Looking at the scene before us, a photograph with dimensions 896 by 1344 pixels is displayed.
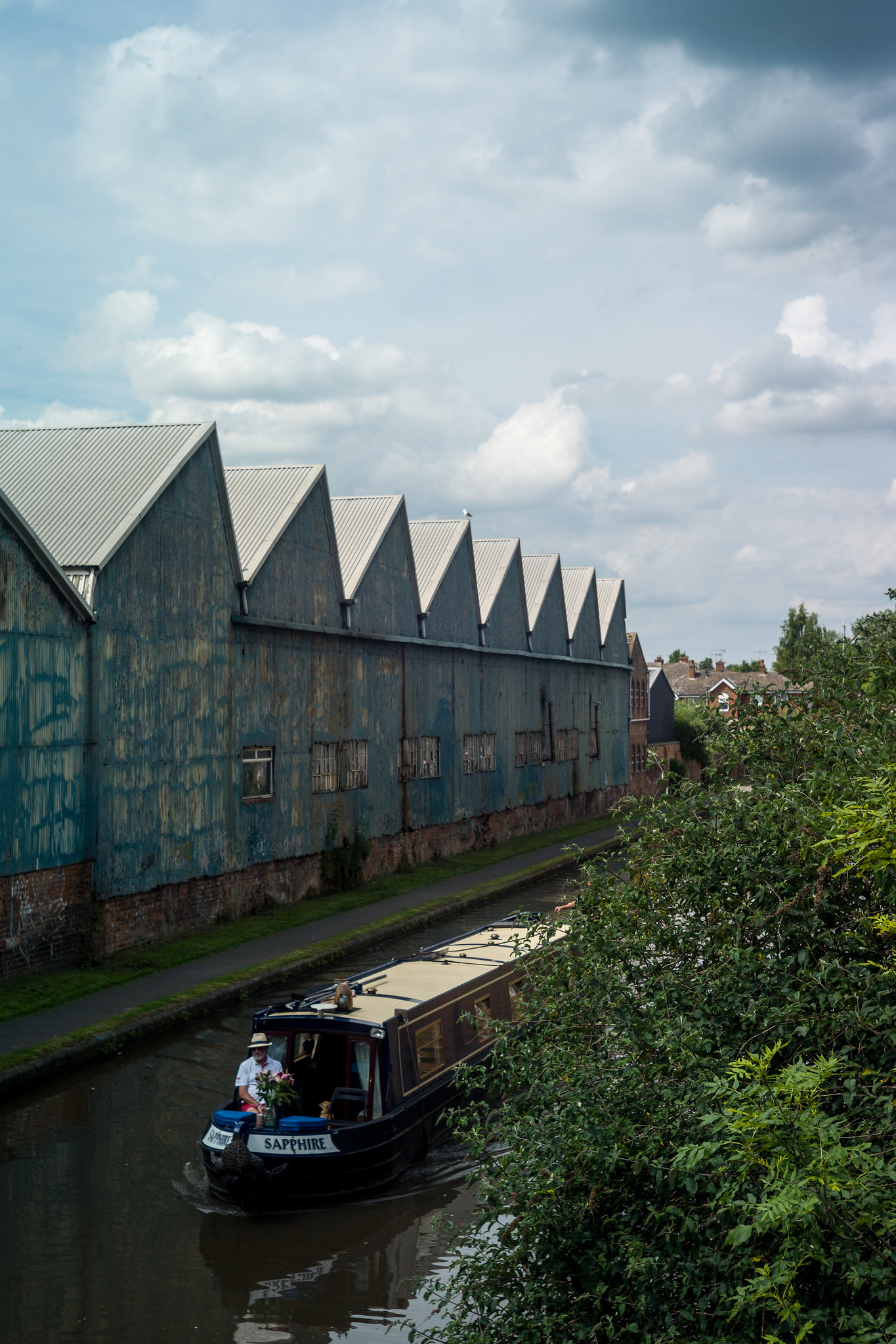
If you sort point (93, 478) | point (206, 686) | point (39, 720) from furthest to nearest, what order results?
point (206, 686) → point (93, 478) → point (39, 720)

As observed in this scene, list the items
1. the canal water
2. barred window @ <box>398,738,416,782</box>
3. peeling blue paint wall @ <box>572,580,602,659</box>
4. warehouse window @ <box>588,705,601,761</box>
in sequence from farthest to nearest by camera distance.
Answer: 1. warehouse window @ <box>588,705,601,761</box>
2. peeling blue paint wall @ <box>572,580,602,659</box>
3. barred window @ <box>398,738,416,782</box>
4. the canal water

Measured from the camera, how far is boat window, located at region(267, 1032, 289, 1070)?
11.4 metres

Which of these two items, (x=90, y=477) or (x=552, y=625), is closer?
(x=90, y=477)

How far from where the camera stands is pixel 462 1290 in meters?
5.54

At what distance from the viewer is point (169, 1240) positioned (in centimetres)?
981

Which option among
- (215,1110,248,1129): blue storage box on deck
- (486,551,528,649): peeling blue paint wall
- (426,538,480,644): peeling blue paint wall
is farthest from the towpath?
(486,551,528,649): peeling blue paint wall

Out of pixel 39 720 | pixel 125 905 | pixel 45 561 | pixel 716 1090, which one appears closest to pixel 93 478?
pixel 45 561

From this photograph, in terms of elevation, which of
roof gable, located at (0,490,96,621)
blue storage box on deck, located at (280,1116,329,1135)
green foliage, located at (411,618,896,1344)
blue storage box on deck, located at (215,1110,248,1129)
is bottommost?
blue storage box on deck, located at (280,1116,329,1135)

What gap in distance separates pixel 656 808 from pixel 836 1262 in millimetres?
2541

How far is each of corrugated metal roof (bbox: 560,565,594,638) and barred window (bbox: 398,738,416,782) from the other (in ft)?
55.4

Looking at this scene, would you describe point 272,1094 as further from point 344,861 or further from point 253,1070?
point 344,861

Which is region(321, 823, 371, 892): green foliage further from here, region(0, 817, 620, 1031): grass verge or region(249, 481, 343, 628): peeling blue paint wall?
region(249, 481, 343, 628): peeling blue paint wall

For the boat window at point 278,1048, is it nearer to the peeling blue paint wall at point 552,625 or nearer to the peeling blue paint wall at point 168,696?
the peeling blue paint wall at point 168,696

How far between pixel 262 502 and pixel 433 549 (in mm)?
10026
